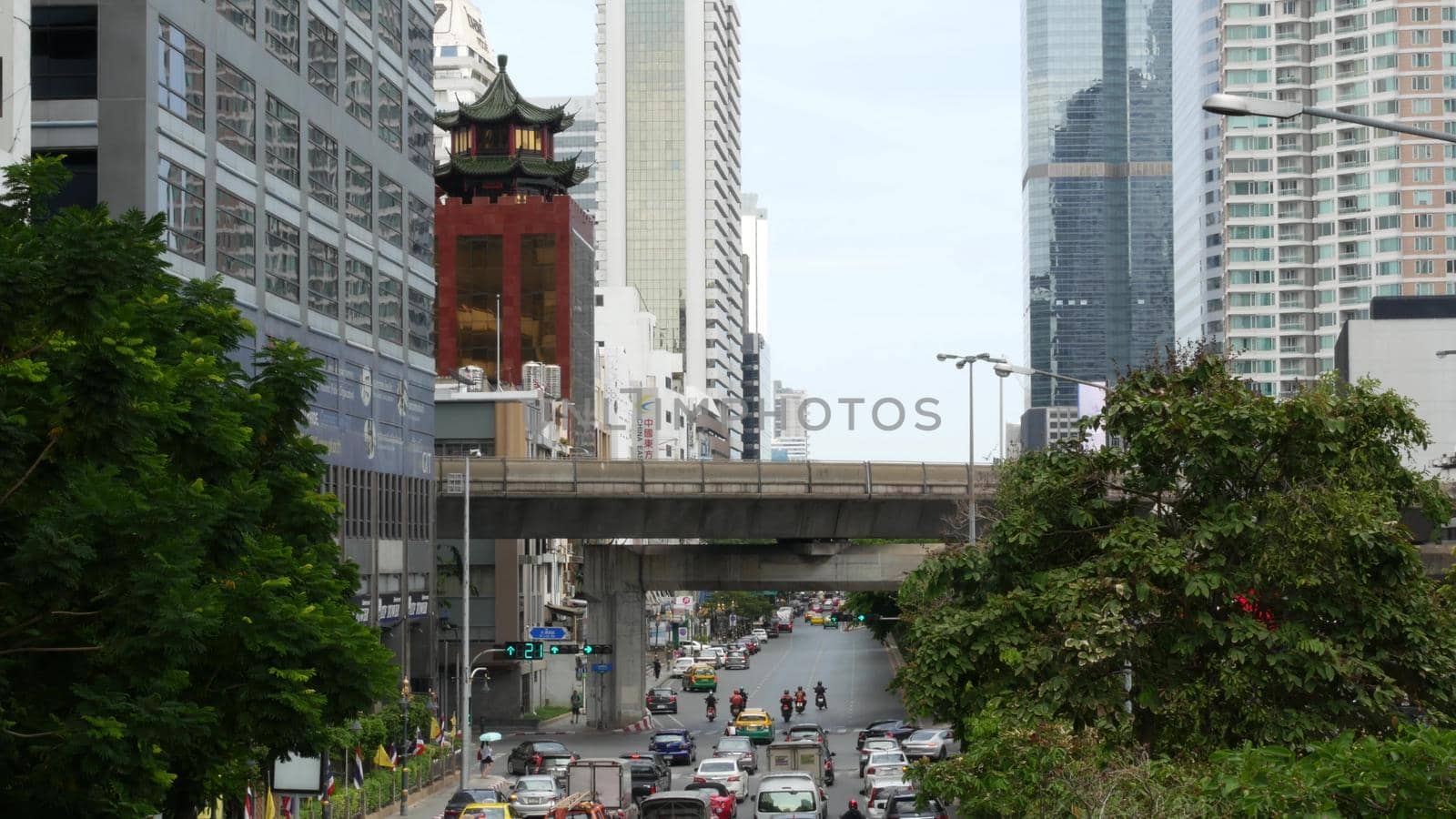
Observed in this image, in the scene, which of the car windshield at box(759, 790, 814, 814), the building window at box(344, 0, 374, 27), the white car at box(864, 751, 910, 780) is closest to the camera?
the car windshield at box(759, 790, 814, 814)

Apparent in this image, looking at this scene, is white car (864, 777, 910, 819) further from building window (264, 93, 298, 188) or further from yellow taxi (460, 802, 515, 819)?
building window (264, 93, 298, 188)

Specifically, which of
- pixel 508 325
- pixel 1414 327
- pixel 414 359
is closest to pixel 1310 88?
pixel 1414 327

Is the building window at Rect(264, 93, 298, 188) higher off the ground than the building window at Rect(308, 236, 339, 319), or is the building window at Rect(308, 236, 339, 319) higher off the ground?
the building window at Rect(264, 93, 298, 188)

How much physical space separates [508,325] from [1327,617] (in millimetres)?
103180

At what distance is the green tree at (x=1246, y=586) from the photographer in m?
23.3

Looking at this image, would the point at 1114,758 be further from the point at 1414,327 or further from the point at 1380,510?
the point at 1414,327

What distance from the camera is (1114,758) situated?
21531mm

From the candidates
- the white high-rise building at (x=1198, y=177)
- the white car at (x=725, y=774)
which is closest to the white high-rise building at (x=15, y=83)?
the white car at (x=725, y=774)

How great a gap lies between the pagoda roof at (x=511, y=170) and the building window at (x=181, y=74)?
84.8 meters

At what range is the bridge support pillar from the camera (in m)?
81.0

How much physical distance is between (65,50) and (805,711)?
185ft

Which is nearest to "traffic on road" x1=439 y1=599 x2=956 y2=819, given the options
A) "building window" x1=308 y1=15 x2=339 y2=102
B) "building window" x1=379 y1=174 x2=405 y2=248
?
"building window" x1=379 y1=174 x2=405 y2=248

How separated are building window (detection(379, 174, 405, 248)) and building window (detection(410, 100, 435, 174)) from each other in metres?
2.03

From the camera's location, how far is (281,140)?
5219 cm
